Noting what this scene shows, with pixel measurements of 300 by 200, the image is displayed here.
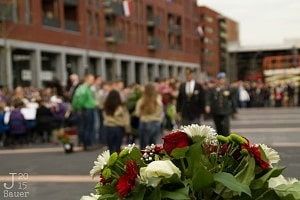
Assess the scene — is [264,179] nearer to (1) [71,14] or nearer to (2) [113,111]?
(2) [113,111]

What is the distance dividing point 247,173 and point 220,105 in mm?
11499

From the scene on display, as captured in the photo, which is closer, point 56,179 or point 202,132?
point 202,132

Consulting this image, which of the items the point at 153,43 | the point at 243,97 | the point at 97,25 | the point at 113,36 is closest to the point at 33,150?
the point at 243,97

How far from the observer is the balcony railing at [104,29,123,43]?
55.2 meters

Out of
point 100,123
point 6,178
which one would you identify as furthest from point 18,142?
point 6,178

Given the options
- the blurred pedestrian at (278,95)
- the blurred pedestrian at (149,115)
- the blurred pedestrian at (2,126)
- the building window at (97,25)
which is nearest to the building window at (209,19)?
the building window at (97,25)

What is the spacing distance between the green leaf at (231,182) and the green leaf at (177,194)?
13 cm

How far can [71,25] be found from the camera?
48.6 meters

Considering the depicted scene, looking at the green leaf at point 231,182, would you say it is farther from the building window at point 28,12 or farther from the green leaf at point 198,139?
the building window at point 28,12

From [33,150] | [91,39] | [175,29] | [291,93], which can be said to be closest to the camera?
[33,150]

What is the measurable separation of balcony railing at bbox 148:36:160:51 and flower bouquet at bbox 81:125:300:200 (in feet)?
214

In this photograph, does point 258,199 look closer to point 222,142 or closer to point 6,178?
point 222,142

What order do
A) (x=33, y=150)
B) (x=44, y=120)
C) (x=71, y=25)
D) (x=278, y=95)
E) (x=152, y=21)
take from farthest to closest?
1. (x=152, y=21)
2. (x=71, y=25)
3. (x=278, y=95)
4. (x=44, y=120)
5. (x=33, y=150)

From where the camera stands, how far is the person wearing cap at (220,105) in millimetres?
13938
